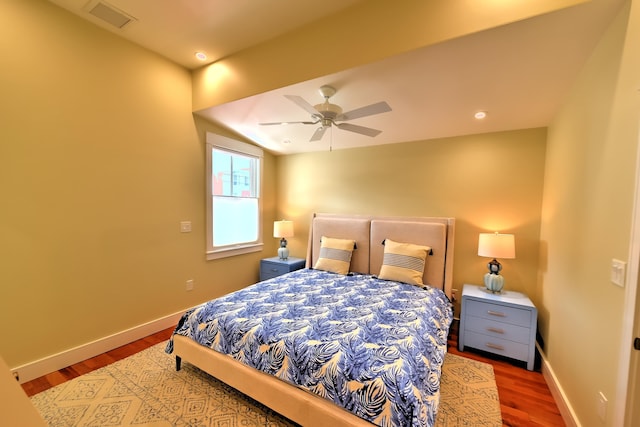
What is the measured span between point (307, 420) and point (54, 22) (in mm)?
3761

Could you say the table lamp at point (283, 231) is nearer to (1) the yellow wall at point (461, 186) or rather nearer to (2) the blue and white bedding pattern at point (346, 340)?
(1) the yellow wall at point (461, 186)

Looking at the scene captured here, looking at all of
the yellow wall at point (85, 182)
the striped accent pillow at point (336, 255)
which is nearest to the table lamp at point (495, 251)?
the striped accent pillow at point (336, 255)

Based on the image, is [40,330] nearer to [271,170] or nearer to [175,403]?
[175,403]

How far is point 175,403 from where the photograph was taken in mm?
1939

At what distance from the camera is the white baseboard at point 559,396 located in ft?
5.70

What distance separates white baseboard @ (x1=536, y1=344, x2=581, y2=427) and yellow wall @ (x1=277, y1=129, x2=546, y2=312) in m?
0.87

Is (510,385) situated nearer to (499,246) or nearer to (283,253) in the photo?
(499,246)

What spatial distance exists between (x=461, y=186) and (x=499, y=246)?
889mm

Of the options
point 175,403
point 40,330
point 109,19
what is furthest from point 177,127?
point 175,403

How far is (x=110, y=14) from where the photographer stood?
2.31 m

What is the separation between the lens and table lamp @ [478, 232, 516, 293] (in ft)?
8.77

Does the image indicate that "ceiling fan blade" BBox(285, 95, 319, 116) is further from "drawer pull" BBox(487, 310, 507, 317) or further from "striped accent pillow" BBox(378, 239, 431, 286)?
"drawer pull" BBox(487, 310, 507, 317)

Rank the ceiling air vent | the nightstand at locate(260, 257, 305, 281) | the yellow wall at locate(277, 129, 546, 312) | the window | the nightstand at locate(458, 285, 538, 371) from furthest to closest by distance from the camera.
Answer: the nightstand at locate(260, 257, 305, 281)
the window
the yellow wall at locate(277, 129, 546, 312)
the nightstand at locate(458, 285, 538, 371)
the ceiling air vent

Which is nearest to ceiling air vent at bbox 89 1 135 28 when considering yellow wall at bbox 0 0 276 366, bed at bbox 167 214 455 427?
yellow wall at bbox 0 0 276 366
